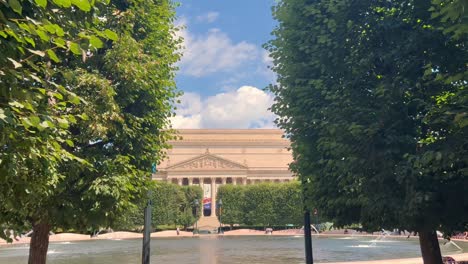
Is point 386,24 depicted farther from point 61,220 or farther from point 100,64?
point 61,220

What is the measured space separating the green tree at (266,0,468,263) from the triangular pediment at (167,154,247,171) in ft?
353

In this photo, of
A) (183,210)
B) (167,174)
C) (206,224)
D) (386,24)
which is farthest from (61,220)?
(167,174)

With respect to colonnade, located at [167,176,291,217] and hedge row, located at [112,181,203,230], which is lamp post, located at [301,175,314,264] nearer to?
hedge row, located at [112,181,203,230]

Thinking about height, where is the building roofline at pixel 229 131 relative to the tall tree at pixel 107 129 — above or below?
above

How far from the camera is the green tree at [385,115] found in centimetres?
938

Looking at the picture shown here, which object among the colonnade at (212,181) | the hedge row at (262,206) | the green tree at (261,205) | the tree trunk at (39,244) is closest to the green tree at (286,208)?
the hedge row at (262,206)

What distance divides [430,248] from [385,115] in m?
4.59

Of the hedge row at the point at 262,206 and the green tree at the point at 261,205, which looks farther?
the green tree at the point at 261,205

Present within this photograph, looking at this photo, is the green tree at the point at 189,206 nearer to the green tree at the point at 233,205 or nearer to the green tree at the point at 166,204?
the green tree at the point at 166,204

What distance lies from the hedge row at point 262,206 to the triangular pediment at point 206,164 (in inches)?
1515

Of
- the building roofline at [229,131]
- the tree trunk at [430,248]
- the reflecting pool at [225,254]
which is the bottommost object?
the reflecting pool at [225,254]

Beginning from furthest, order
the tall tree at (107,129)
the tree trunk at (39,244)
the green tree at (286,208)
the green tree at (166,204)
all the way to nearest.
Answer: the green tree at (166,204) → the green tree at (286,208) → the tree trunk at (39,244) → the tall tree at (107,129)

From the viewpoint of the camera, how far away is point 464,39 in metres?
9.49

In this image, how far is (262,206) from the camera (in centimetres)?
7769
